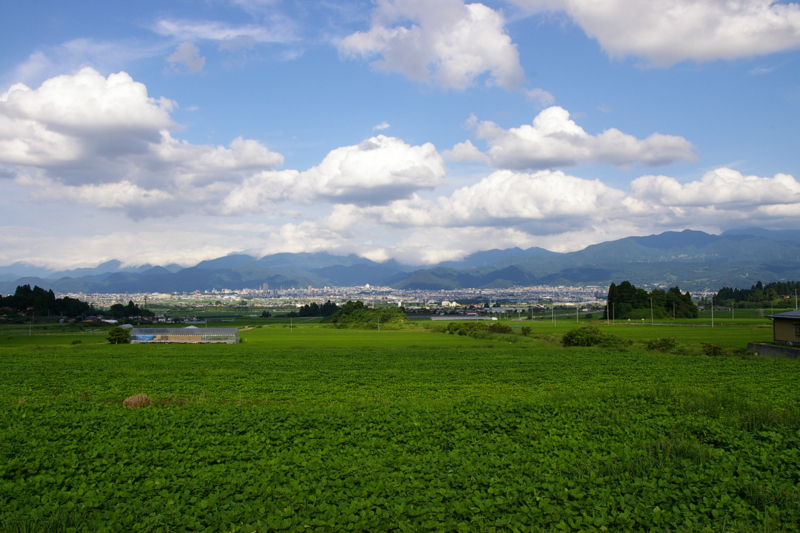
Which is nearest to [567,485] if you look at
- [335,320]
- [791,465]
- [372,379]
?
[791,465]

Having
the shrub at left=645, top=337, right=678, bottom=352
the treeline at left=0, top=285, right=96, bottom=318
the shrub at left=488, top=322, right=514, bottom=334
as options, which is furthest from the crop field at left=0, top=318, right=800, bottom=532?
the treeline at left=0, top=285, right=96, bottom=318

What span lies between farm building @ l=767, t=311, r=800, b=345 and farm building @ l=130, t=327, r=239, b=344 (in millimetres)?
50264

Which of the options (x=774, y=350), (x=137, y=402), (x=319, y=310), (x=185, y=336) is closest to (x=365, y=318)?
(x=185, y=336)

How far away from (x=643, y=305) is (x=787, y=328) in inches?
2500

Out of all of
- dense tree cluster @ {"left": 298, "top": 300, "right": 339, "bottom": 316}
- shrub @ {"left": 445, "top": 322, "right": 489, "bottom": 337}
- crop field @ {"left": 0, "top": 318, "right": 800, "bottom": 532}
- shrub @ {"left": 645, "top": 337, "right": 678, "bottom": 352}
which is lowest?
dense tree cluster @ {"left": 298, "top": 300, "right": 339, "bottom": 316}

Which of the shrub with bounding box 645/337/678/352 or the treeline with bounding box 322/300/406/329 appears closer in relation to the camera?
the shrub with bounding box 645/337/678/352

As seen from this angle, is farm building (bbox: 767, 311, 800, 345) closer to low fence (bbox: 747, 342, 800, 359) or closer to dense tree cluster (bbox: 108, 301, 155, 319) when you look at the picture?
low fence (bbox: 747, 342, 800, 359)

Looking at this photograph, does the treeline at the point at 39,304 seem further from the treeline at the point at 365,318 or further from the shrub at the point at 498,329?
the shrub at the point at 498,329

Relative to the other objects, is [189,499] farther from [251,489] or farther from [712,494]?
[712,494]

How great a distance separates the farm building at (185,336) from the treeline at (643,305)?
242 feet

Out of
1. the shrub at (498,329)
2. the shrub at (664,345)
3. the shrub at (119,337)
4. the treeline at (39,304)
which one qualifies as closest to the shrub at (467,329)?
the shrub at (498,329)

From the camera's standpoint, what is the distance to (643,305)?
94500mm

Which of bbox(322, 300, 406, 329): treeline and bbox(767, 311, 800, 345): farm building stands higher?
bbox(767, 311, 800, 345): farm building

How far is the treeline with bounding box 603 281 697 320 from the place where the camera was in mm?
92375
